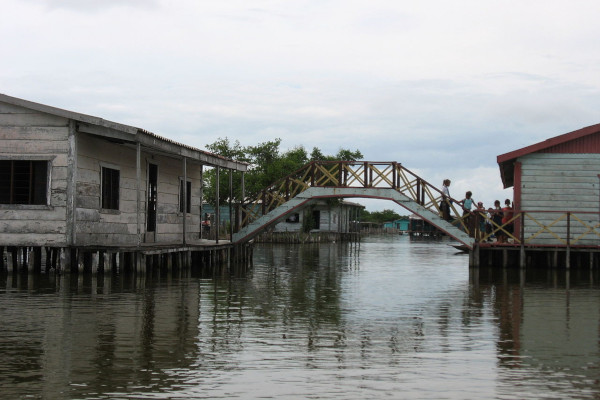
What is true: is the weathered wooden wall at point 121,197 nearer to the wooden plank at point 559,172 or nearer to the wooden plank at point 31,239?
the wooden plank at point 31,239

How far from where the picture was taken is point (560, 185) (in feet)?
86.0

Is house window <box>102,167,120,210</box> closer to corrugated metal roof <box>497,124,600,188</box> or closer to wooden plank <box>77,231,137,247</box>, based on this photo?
wooden plank <box>77,231,137,247</box>

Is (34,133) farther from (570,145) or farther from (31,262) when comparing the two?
(570,145)

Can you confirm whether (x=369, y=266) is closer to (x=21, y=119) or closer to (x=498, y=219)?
(x=498, y=219)

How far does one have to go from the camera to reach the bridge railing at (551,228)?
25.6 meters

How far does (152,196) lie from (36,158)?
518 centimetres

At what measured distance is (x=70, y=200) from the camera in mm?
19578

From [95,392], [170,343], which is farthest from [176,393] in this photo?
[170,343]

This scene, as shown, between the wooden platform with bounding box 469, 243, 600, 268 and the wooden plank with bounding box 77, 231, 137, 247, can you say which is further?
the wooden platform with bounding box 469, 243, 600, 268

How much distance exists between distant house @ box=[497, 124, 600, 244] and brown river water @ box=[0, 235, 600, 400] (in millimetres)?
7071

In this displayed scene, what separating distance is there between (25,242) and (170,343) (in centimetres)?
1111

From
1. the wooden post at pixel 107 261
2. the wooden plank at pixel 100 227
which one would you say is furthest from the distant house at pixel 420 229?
the wooden post at pixel 107 261

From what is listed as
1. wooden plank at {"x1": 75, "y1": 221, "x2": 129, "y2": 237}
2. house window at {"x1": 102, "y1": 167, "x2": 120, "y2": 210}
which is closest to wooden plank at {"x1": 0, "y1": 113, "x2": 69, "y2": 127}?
house window at {"x1": 102, "y1": 167, "x2": 120, "y2": 210}

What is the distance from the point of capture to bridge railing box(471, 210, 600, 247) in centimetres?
2562
